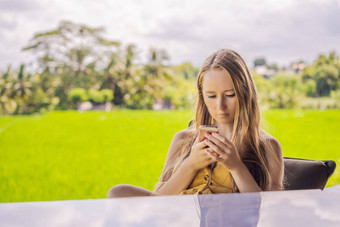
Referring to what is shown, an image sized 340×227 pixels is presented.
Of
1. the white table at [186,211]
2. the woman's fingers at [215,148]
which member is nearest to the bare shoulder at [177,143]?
the woman's fingers at [215,148]

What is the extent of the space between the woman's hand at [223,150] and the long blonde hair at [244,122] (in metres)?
0.14

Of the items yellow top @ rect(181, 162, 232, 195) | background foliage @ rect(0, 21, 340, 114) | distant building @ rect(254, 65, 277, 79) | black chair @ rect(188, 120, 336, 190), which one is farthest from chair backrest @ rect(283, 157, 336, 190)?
distant building @ rect(254, 65, 277, 79)

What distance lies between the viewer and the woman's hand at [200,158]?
3.78 feet

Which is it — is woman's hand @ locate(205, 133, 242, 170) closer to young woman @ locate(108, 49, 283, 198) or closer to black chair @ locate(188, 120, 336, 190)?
young woman @ locate(108, 49, 283, 198)

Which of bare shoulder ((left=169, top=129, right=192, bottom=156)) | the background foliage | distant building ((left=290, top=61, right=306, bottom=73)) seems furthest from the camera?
distant building ((left=290, top=61, right=306, bottom=73))

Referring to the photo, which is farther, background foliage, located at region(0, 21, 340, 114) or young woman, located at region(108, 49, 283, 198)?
background foliage, located at region(0, 21, 340, 114)

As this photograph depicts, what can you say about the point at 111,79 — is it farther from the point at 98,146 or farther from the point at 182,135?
the point at 182,135

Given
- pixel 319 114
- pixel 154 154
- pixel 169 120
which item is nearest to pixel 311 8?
pixel 319 114

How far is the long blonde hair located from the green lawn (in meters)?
4.39

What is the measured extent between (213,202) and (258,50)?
5706 mm

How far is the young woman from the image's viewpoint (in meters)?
1.13

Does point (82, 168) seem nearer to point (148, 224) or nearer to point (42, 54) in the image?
point (42, 54)

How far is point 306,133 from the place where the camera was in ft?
22.1

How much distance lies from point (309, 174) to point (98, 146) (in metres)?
5.96
